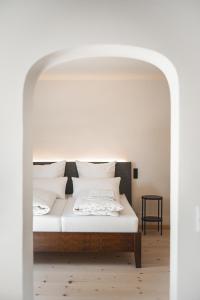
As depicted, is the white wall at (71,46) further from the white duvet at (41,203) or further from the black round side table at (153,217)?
the black round side table at (153,217)

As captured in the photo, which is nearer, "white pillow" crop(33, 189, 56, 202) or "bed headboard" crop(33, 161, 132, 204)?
"white pillow" crop(33, 189, 56, 202)

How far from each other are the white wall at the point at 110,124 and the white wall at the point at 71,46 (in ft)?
11.2

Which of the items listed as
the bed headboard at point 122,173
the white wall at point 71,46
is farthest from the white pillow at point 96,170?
the white wall at point 71,46

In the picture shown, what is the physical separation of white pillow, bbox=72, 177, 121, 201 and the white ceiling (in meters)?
1.70

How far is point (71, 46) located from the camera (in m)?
1.69

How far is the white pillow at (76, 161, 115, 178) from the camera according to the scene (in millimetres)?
4828

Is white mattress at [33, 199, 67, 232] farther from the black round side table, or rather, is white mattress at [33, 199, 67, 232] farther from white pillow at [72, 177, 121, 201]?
the black round side table

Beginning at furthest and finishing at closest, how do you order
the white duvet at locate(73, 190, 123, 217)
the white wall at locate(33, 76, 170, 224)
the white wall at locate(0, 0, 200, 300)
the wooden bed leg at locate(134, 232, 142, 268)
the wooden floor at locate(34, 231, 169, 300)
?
the white wall at locate(33, 76, 170, 224) < the white duvet at locate(73, 190, 123, 217) < the wooden bed leg at locate(134, 232, 142, 268) < the wooden floor at locate(34, 231, 169, 300) < the white wall at locate(0, 0, 200, 300)

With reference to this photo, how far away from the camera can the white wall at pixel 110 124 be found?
16.7 ft

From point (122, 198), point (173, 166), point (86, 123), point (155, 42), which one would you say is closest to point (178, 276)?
point (173, 166)

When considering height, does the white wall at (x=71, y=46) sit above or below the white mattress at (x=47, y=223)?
above

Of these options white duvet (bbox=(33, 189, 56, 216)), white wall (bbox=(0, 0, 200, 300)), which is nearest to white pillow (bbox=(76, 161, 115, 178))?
white duvet (bbox=(33, 189, 56, 216))

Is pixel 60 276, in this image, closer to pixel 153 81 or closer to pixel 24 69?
pixel 24 69

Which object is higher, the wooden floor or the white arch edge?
the white arch edge
